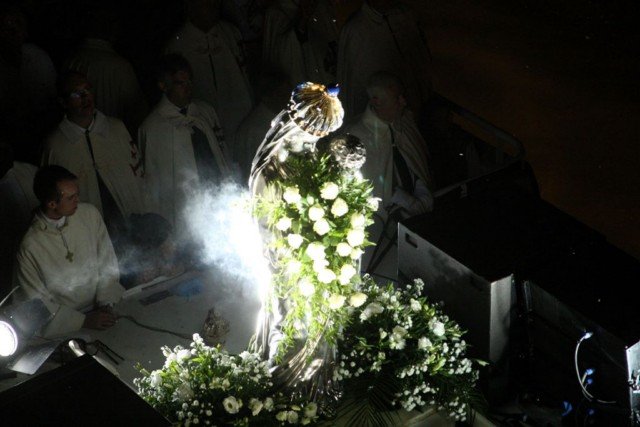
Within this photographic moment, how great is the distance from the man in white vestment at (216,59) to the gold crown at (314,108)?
399cm

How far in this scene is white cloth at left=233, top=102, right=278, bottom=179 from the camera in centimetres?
692

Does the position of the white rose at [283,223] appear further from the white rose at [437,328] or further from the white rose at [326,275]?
the white rose at [437,328]

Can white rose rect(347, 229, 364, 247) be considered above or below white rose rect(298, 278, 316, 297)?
above

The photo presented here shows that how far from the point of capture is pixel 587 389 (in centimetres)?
463

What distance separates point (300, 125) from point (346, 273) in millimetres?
776

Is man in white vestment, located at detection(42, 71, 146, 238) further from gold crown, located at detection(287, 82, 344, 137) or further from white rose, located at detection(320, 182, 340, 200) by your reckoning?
white rose, located at detection(320, 182, 340, 200)

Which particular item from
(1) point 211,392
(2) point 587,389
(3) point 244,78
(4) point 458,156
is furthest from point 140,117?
(2) point 587,389

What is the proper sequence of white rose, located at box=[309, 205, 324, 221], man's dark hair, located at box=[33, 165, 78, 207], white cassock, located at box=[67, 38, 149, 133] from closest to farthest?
white rose, located at box=[309, 205, 324, 221] → man's dark hair, located at box=[33, 165, 78, 207] → white cassock, located at box=[67, 38, 149, 133]

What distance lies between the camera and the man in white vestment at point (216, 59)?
7730mm

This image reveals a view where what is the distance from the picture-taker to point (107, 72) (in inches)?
283

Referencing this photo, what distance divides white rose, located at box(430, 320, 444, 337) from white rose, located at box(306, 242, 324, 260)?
108 cm

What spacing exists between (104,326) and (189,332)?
1.97 ft

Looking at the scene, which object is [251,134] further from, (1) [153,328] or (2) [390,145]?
(1) [153,328]

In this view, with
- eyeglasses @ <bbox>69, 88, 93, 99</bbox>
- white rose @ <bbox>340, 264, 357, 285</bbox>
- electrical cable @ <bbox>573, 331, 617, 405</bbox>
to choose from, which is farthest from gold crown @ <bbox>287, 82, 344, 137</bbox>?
eyeglasses @ <bbox>69, 88, 93, 99</bbox>
